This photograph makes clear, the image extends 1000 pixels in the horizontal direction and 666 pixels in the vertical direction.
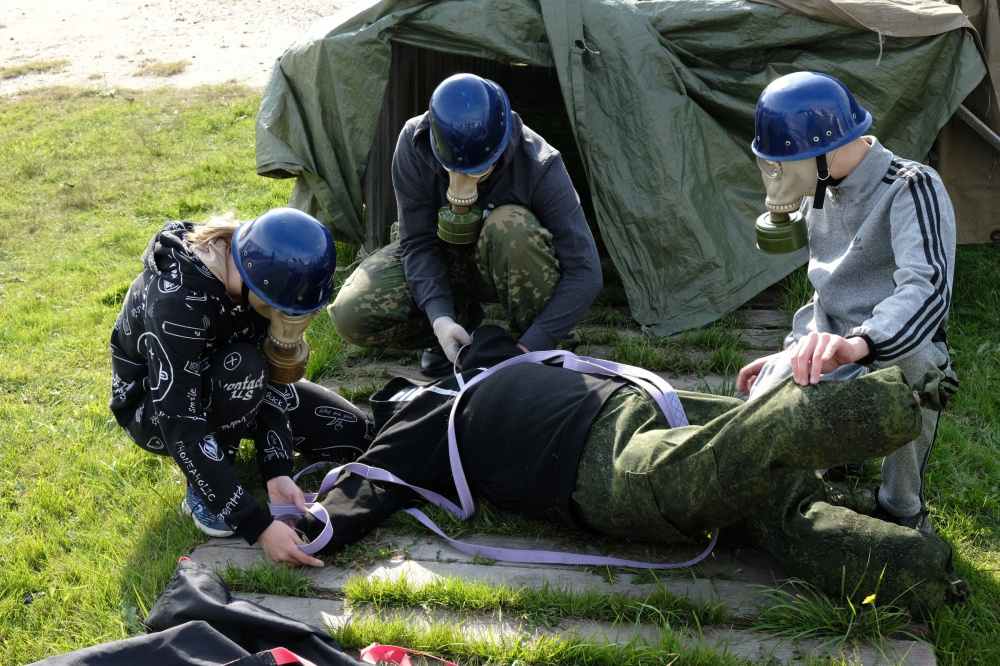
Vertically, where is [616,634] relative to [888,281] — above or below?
below

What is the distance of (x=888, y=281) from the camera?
8.75ft

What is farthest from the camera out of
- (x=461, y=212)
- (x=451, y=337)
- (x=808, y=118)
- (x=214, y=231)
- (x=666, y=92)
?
(x=666, y=92)

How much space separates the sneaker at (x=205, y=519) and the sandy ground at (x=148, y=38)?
7318 millimetres

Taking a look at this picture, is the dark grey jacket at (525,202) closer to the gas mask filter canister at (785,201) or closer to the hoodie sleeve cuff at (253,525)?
the gas mask filter canister at (785,201)

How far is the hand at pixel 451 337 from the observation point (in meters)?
3.44

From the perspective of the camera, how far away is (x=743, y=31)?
440cm

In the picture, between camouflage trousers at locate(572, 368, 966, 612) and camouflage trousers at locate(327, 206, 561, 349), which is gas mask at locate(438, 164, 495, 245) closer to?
camouflage trousers at locate(327, 206, 561, 349)

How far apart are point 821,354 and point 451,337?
1.62m

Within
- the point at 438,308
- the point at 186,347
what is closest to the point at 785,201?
the point at 438,308

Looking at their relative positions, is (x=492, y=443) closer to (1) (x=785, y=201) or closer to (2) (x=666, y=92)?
(1) (x=785, y=201)

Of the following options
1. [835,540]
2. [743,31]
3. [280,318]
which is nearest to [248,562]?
[280,318]

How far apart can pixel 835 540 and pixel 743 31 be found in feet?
9.57

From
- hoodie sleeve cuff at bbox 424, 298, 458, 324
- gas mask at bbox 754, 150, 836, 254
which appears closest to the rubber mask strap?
gas mask at bbox 754, 150, 836, 254

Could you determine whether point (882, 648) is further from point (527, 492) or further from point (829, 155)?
point (829, 155)
